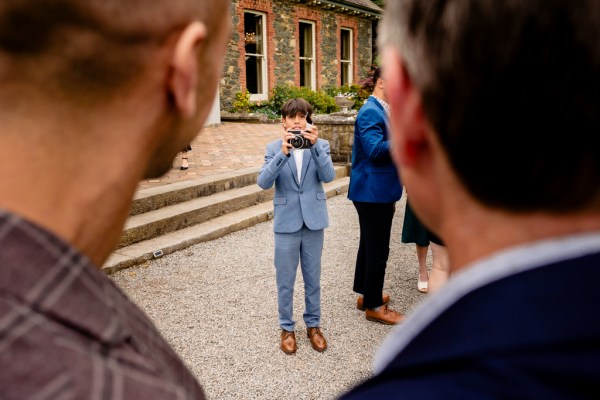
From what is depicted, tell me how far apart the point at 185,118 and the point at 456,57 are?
1.33ft

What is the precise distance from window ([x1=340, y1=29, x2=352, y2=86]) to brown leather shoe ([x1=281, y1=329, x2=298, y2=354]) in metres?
17.0

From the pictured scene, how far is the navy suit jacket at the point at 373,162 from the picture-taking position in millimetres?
3659

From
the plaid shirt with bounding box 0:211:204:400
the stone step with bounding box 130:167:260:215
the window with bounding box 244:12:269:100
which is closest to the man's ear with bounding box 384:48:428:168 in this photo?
the plaid shirt with bounding box 0:211:204:400

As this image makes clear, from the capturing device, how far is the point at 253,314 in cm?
407

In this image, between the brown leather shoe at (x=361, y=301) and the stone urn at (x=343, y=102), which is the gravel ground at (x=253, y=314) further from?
the stone urn at (x=343, y=102)

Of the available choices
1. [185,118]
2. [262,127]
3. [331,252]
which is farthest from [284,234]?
[262,127]

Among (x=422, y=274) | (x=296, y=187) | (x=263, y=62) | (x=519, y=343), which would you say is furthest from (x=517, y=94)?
(x=263, y=62)

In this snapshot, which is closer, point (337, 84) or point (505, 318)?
point (505, 318)

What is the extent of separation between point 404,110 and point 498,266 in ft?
0.78

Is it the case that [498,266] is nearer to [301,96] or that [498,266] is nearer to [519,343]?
[519,343]

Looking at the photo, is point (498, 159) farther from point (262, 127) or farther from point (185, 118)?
point (262, 127)

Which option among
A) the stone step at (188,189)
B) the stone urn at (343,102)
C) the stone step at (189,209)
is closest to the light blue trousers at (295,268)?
the stone step at (189,209)

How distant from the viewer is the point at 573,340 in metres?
0.47

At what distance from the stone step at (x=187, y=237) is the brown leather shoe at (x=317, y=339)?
6.79 ft
